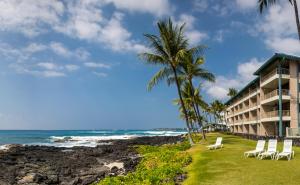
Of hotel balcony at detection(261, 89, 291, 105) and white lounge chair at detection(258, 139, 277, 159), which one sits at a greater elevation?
hotel balcony at detection(261, 89, 291, 105)

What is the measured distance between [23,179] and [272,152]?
13337mm

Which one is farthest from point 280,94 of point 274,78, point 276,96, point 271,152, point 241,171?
point 241,171

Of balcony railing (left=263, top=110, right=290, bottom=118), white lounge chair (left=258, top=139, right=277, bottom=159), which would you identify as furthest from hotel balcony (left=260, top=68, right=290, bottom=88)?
white lounge chair (left=258, top=139, right=277, bottom=159)

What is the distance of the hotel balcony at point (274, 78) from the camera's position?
35375 mm

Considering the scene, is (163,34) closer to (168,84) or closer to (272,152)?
(168,84)

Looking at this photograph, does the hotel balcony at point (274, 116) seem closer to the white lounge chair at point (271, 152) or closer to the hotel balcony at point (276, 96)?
the hotel balcony at point (276, 96)

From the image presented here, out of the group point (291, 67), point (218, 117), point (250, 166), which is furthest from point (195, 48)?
point (218, 117)

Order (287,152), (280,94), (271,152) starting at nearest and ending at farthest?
1. (287,152)
2. (271,152)
3. (280,94)

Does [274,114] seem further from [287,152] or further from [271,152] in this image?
[287,152]

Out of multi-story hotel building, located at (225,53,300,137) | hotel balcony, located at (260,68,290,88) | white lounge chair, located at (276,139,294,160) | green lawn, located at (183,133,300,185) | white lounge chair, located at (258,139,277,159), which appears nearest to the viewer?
green lawn, located at (183,133,300,185)

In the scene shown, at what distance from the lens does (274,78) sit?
36.1 m

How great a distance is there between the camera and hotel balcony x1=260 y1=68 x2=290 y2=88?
116 ft

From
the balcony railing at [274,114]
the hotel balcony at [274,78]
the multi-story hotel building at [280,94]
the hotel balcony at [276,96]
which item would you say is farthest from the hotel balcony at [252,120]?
the hotel balcony at [276,96]

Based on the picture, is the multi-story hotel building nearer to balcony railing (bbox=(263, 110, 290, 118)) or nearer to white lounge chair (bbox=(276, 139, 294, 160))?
balcony railing (bbox=(263, 110, 290, 118))
